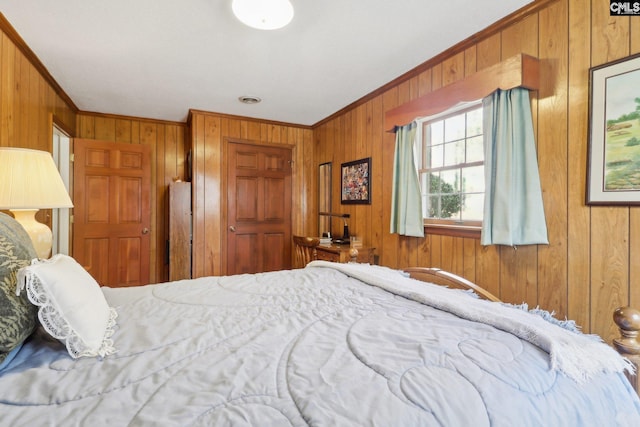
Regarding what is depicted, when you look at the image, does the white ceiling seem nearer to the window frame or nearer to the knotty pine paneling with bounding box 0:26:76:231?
the knotty pine paneling with bounding box 0:26:76:231

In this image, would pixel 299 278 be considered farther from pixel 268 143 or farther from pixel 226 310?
pixel 268 143

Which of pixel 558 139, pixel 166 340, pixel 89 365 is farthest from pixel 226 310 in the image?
pixel 558 139

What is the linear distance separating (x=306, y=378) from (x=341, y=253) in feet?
7.26

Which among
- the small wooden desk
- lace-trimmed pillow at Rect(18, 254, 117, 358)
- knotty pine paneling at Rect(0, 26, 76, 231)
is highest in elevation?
knotty pine paneling at Rect(0, 26, 76, 231)

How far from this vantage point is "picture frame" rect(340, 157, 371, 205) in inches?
130

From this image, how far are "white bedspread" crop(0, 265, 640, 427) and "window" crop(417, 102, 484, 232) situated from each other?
52.8 inches

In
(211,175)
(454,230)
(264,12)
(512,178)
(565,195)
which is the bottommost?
(454,230)

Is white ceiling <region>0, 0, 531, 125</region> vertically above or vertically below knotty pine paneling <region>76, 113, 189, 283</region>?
above

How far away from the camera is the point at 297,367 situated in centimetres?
83

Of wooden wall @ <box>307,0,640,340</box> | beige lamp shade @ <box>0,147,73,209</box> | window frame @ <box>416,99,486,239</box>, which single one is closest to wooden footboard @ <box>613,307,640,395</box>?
wooden wall @ <box>307,0,640,340</box>

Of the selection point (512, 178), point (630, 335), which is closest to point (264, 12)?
point (512, 178)

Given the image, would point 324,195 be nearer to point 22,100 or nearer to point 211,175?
point 211,175

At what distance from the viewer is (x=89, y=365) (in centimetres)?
83

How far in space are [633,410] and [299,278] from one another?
137 centimetres
